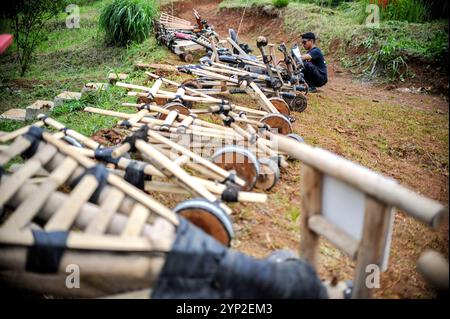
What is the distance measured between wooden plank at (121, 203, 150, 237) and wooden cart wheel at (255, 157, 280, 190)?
2.19 meters

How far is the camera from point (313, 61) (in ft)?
29.7

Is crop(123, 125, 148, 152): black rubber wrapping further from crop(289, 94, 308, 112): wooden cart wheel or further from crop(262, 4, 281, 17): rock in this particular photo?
crop(262, 4, 281, 17): rock

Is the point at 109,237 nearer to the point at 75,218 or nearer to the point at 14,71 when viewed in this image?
the point at 75,218

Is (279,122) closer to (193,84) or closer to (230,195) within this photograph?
(193,84)

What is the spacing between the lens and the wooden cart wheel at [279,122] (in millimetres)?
6176

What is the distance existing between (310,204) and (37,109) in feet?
21.3

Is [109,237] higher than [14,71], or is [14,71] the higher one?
[109,237]

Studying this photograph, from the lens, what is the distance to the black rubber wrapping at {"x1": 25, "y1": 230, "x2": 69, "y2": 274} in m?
2.38

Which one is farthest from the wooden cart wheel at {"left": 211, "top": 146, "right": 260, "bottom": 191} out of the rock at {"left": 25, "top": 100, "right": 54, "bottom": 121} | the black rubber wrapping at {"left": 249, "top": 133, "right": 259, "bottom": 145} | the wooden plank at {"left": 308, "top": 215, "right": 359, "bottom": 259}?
the rock at {"left": 25, "top": 100, "right": 54, "bottom": 121}

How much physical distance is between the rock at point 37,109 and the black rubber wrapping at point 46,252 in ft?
18.7

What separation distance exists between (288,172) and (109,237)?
3.55 meters

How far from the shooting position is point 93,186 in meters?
2.97

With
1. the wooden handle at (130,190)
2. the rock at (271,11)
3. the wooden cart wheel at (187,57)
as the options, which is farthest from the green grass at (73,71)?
the rock at (271,11)
